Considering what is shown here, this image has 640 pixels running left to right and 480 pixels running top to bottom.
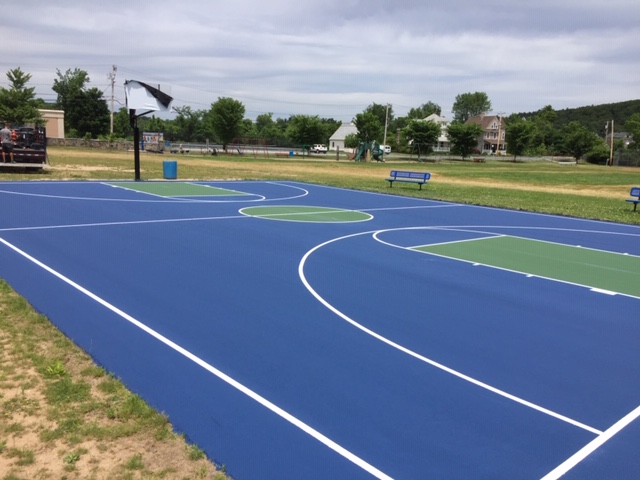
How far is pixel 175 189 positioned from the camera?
24500 mm

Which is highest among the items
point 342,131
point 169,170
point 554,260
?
point 342,131

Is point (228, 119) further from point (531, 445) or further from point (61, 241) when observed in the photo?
point (531, 445)

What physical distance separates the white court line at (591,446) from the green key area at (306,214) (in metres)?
12.3

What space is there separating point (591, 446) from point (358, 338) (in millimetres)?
3042

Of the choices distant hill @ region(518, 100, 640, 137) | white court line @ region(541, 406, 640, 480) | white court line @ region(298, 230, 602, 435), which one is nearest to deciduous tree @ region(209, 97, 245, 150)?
white court line @ region(298, 230, 602, 435)

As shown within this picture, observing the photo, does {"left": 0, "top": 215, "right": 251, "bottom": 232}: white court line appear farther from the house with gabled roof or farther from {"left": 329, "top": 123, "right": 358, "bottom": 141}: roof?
the house with gabled roof

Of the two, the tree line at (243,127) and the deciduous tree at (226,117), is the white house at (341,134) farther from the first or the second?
the deciduous tree at (226,117)

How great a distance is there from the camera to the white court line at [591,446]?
4.46 metres

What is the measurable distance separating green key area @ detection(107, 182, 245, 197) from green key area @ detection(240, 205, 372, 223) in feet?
15.1

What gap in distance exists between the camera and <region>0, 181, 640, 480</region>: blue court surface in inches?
188

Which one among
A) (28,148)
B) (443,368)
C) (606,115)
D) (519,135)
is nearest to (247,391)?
(443,368)

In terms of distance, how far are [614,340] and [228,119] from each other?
68409 mm

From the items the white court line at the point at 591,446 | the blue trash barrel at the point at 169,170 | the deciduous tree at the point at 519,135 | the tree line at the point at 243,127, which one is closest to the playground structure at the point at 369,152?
the tree line at the point at 243,127

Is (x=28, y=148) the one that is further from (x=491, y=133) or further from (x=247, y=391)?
(x=491, y=133)
